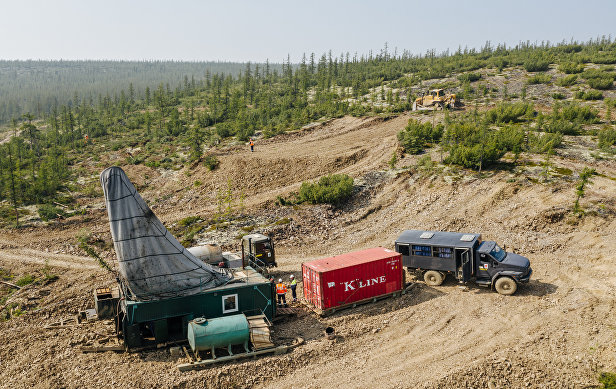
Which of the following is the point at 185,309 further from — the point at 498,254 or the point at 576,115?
the point at 576,115

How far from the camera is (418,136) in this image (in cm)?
4631

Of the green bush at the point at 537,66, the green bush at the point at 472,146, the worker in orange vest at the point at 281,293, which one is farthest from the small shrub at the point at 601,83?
the worker in orange vest at the point at 281,293

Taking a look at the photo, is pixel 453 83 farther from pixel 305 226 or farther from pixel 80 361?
pixel 80 361

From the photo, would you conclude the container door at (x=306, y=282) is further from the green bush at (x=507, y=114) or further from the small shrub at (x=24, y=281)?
the green bush at (x=507, y=114)

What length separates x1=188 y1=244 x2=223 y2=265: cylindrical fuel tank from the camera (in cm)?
2403

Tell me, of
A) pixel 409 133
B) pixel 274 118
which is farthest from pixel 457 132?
pixel 274 118

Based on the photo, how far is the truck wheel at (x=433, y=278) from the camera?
934 inches

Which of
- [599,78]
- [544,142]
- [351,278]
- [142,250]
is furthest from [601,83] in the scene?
A: [142,250]

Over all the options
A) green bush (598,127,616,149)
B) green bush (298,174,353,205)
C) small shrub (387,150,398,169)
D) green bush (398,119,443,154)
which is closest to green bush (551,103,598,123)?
green bush (598,127,616,149)

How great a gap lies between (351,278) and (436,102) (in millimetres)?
43548

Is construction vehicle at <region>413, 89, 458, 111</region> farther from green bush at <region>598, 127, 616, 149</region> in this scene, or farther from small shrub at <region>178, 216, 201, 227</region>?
small shrub at <region>178, 216, 201, 227</region>

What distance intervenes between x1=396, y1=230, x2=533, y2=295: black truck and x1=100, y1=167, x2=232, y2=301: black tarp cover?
11135mm

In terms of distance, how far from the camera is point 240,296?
19.8 m

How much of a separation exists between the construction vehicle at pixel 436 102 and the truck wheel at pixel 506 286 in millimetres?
39302
